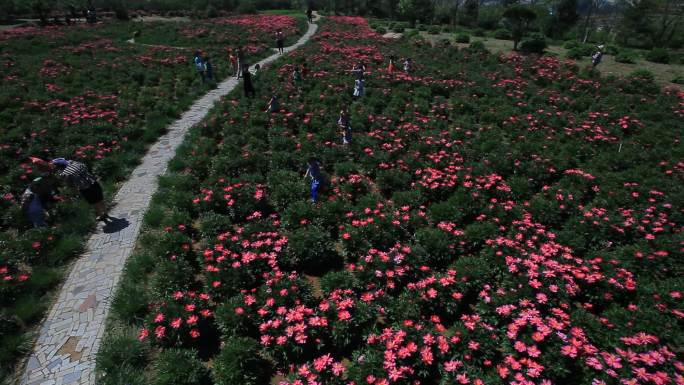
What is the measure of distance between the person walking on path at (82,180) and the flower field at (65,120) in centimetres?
45

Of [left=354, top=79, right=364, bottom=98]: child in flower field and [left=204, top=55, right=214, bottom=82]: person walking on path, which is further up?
[left=204, top=55, right=214, bottom=82]: person walking on path

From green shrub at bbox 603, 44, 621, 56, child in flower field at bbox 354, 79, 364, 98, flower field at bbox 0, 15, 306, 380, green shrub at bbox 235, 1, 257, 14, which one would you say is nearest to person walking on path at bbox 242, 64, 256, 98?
flower field at bbox 0, 15, 306, 380

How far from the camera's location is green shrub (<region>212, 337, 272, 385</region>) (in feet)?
15.9

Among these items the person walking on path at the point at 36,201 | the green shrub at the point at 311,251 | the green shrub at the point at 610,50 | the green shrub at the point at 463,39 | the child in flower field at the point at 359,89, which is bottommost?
the green shrub at the point at 311,251

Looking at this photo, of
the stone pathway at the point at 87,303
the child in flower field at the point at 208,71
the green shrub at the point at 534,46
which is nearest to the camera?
the stone pathway at the point at 87,303

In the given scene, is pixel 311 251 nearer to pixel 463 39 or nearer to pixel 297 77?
pixel 297 77

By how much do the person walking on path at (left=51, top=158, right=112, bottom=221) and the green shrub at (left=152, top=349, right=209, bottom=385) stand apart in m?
5.31

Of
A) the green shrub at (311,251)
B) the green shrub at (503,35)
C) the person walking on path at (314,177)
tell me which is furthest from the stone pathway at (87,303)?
the green shrub at (503,35)

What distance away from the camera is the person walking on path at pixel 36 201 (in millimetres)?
7750

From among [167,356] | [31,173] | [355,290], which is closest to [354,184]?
[355,290]

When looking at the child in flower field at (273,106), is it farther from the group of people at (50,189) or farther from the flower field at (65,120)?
the group of people at (50,189)

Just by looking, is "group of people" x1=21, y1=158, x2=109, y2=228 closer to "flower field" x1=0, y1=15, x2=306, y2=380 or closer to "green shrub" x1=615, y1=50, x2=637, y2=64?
"flower field" x1=0, y1=15, x2=306, y2=380

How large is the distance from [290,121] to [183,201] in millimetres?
6020

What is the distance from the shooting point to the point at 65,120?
13062 mm
